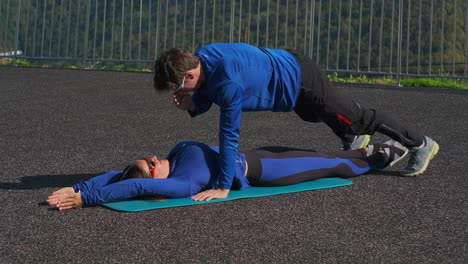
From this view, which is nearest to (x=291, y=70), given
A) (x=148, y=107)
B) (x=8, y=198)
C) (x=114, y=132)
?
(x=8, y=198)

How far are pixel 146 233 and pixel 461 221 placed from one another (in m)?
1.72

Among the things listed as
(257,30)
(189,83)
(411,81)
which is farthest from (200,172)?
(257,30)

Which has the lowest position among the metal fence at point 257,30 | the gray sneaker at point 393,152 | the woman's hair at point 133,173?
the woman's hair at point 133,173

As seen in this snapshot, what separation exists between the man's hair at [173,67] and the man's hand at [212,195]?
0.67 metres

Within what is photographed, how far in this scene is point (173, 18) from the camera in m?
12.0

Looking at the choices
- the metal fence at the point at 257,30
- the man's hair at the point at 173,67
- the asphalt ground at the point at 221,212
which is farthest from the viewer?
the metal fence at the point at 257,30

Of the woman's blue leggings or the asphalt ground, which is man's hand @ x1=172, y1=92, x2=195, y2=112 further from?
the asphalt ground

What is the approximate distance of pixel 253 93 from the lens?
4.12m

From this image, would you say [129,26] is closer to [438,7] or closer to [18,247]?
[438,7]

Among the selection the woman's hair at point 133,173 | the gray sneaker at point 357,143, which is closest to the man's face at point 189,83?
the woman's hair at point 133,173

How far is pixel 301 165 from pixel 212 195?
766 mm

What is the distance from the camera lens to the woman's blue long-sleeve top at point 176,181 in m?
3.90

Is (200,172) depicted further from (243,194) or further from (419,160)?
(419,160)

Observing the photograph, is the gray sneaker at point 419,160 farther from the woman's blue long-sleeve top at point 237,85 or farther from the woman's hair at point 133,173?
the woman's hair at point 133,173
